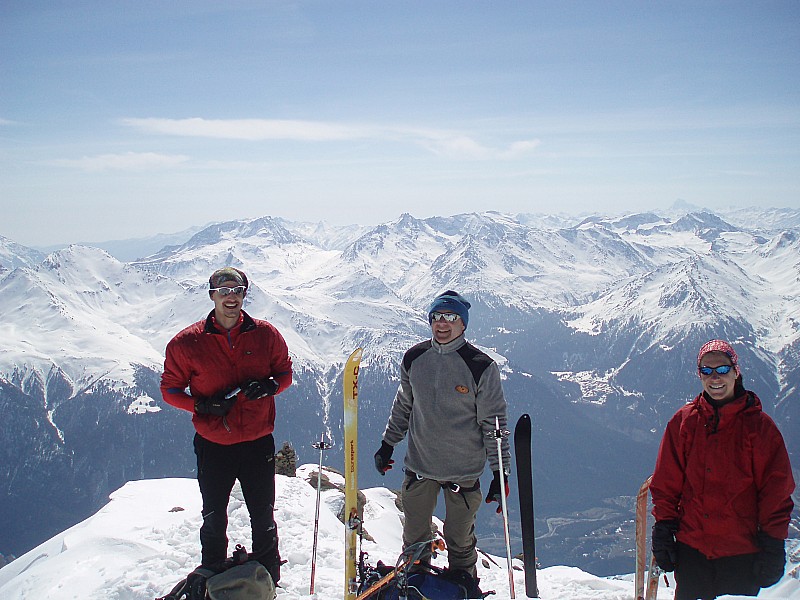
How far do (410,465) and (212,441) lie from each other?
9.33 feet

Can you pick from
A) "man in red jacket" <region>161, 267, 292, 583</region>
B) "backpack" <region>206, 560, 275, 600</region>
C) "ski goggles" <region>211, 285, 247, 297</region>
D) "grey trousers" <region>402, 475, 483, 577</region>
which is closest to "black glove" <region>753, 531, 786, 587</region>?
"grey trousers" <region>402, 475, 483, 577</region>

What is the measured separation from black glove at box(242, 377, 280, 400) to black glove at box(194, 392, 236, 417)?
0.25 m

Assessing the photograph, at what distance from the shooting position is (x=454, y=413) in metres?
7.70

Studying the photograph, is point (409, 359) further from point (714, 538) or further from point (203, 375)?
point (714, 538)

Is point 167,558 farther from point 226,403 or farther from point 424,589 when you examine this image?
point 424,589

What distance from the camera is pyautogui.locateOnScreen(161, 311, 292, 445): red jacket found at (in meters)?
7.48

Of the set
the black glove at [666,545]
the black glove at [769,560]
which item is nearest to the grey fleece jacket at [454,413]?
the black glove at [666,545]

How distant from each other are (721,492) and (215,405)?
6242 millimetres

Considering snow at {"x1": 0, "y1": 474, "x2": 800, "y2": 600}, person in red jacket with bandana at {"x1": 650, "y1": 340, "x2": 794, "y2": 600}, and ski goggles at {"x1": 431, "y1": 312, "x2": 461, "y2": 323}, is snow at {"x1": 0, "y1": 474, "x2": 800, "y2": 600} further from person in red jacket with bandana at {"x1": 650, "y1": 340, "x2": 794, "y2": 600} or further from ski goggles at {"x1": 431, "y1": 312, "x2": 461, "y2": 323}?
ski goggles at {"x1": 431, "y1": 312, "x2": 461, "y2": 323}

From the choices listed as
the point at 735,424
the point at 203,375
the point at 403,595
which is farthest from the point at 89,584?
the point at 735,424

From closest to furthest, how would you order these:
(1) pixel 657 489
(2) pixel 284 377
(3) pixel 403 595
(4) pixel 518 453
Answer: (1) pixel 657 489 < (3) pixel 403 595 < (2) pixel 284 377 < (4) pixel 518 453

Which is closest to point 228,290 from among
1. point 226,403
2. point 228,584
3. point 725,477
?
point 226,403

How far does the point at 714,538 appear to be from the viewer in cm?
604

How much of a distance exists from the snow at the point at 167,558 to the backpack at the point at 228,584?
1.72 meters
